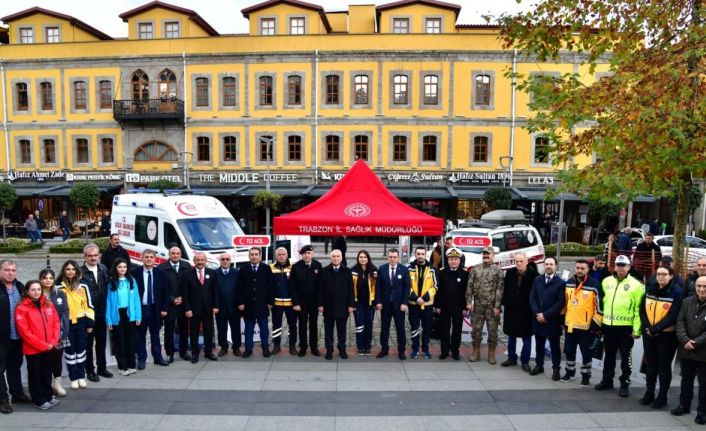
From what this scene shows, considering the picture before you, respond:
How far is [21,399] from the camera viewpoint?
6.19 meters

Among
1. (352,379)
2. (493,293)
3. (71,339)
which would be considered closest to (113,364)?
(71,339)

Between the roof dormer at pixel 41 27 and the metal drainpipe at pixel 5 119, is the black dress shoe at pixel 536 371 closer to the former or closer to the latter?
the roof dormer at pixel 41 27

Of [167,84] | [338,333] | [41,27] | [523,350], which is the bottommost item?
[523,350]

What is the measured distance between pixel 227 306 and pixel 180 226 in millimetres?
5119

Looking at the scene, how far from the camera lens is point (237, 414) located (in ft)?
19.9

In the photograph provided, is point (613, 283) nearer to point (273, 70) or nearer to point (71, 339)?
point (71, 339)

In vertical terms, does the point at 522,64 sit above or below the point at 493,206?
above

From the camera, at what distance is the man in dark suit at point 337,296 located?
317 inches

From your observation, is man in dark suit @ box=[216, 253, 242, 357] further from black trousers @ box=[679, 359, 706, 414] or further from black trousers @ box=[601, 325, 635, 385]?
black trousers @ box=[679, 359, 706, 414]

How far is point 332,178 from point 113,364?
66.9 feet

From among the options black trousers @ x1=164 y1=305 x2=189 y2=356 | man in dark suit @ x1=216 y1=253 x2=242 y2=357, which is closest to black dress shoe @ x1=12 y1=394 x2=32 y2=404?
black trousers @ x1=164 y1=305 x2=189 y2=356

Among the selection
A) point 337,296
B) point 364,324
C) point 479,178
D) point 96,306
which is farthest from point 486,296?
point 479,178

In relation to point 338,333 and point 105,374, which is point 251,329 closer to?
point 338,333

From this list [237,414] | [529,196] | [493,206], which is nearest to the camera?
[237,414]
